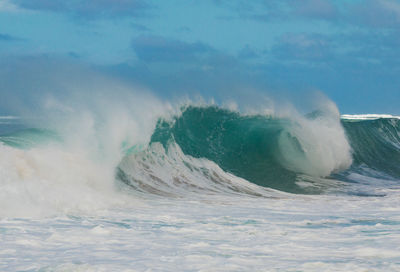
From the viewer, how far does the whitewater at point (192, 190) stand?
4660 millimetres

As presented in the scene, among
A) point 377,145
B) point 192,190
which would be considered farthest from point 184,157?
point 377,145

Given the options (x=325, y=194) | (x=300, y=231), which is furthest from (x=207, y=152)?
(x=300, y=231)

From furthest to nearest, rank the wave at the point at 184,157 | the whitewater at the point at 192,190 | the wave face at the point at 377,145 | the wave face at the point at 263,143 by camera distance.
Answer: the wave face at the point at 377,145 → the wave face at the point at 263,143 → the wave at the point at 184,157 → the whitewater at the point at 192,190

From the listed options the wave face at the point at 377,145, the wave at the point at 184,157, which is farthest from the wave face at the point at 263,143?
the wave face at the point at 377,145

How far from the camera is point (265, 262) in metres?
4.41

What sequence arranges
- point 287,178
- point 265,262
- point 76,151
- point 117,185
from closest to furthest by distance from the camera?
point 265,262 → point 117,185 → point 76,151 → point 287,178

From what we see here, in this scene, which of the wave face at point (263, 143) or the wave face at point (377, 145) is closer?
the wave face at point (263, 143)

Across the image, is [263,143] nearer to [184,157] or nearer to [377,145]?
[184,157]

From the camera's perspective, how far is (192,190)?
32.9 ft

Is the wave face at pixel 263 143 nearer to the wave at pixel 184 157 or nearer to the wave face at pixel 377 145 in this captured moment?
the wave at pixel 184 157

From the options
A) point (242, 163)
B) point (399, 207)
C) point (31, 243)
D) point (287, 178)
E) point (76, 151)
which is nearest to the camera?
point (31, 243)

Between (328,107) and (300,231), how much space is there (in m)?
14.2

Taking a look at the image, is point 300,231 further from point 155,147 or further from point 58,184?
point 155,147

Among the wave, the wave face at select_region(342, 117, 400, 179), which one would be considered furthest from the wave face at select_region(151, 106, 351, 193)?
the wave face at select_region(342, 117, 400, 179)
